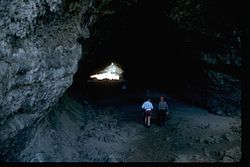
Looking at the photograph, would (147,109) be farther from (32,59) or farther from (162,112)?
(32,59)

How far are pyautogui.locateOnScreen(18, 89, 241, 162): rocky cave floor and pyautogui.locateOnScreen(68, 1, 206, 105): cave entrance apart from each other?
11.8 ft

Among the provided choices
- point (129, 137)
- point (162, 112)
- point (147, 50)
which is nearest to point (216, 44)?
point (162, 112)

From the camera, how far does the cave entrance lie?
61.5 ft

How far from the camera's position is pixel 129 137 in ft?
49.2

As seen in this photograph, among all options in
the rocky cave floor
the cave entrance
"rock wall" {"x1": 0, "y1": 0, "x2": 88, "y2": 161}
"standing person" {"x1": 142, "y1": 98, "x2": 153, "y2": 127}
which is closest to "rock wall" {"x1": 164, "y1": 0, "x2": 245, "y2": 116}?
the cave entrance

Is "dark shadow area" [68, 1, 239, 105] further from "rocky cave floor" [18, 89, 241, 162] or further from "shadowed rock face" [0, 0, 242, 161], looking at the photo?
"rocky cave floor" [18, 89, 241, 162]

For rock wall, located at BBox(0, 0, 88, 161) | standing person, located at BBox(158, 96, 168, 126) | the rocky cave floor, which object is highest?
rock wall, located at BBox(0, 0, 88, 161)

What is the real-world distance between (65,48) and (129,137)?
5.21 metres

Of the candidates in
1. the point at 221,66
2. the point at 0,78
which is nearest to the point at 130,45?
the point at 221,66

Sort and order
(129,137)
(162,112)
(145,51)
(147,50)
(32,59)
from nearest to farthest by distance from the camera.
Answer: (32,59) < (129,137) < (162,112) < (147,50) < (145,51)

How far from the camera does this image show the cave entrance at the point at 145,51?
738 inches

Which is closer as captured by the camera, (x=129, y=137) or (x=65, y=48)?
(x=65, y=48)

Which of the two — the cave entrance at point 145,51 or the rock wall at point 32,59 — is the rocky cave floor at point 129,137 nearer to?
the rock wall at point 32,59

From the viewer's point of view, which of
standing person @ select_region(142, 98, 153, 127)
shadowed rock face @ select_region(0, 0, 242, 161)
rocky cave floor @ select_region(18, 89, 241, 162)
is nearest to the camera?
shadowed rock face @ select_region(0, 0, 242, 161)
